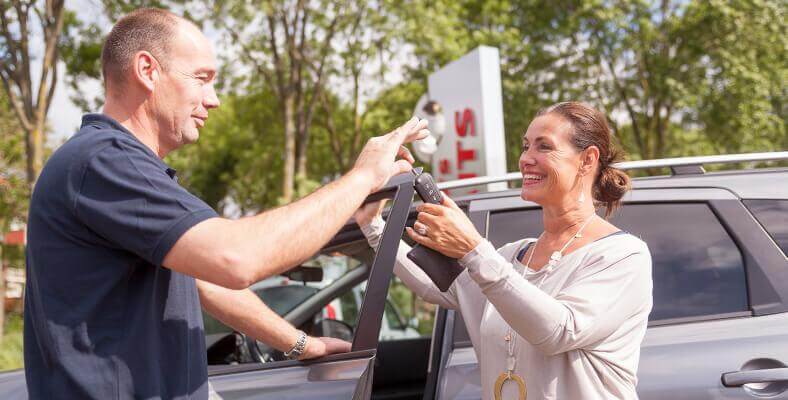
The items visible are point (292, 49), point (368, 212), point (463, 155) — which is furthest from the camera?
point (292, 49)

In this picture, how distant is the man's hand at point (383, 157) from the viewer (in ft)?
5.55

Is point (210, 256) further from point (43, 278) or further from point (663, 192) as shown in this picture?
point (663, 192)

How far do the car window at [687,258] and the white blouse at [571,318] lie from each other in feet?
2.05

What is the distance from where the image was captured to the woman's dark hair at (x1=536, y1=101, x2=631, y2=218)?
2240 mm

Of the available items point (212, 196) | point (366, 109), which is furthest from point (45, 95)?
point (212, 196)

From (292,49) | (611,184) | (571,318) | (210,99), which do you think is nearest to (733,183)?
(611,184)

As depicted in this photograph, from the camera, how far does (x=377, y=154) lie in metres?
1.73

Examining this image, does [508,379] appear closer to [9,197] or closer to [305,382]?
[305,382]

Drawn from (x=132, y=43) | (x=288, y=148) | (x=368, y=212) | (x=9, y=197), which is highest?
(x=288, y=148)

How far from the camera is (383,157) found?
1724 mm

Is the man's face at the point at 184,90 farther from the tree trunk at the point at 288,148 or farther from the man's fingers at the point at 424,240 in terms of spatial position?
the tree trunk at the point at 288,148

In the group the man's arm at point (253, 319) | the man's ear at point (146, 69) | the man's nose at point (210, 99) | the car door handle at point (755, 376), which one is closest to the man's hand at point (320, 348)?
the man's arm at point (253, 319)

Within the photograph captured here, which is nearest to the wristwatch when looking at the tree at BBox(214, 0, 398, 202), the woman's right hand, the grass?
the woman's right hand

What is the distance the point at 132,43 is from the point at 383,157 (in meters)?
0.60
